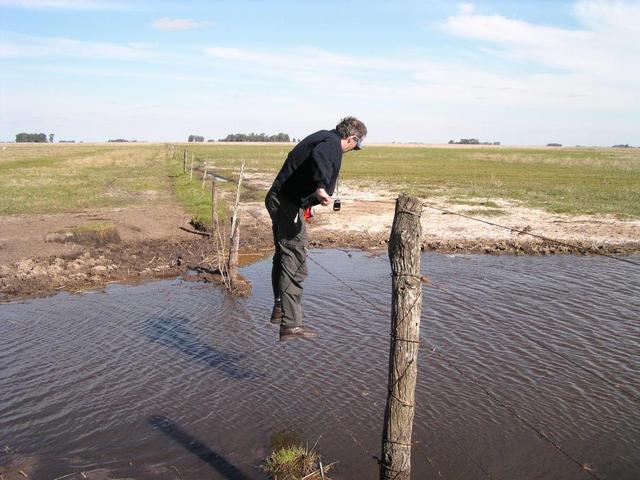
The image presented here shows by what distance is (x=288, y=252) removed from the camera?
6145 millimetres

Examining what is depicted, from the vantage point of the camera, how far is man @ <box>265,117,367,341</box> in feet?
17.5

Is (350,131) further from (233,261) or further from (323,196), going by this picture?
(233,261)

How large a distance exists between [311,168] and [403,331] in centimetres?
209

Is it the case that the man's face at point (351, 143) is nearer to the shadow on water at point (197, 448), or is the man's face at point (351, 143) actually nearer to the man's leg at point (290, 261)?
the man's leg at point (290, 261)

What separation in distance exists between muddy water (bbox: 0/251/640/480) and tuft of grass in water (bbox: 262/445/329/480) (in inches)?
8.2

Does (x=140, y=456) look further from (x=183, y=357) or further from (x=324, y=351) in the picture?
(x=324, y=351)

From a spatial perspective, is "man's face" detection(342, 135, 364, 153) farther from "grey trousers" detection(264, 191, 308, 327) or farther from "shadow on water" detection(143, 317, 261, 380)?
"shadow on water" detection(143, 317, 261, 380)

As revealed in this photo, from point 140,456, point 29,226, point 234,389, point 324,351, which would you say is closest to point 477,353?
point 324,351

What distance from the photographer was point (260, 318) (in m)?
10.5

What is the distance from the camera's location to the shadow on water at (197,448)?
5.81 meters

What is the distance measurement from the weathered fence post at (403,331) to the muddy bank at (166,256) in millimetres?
8502

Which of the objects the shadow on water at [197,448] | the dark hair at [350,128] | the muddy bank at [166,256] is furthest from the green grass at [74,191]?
the dark hair at [350,128]

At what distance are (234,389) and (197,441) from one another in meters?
1.30

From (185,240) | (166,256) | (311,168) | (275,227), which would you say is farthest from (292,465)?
(185,240)
